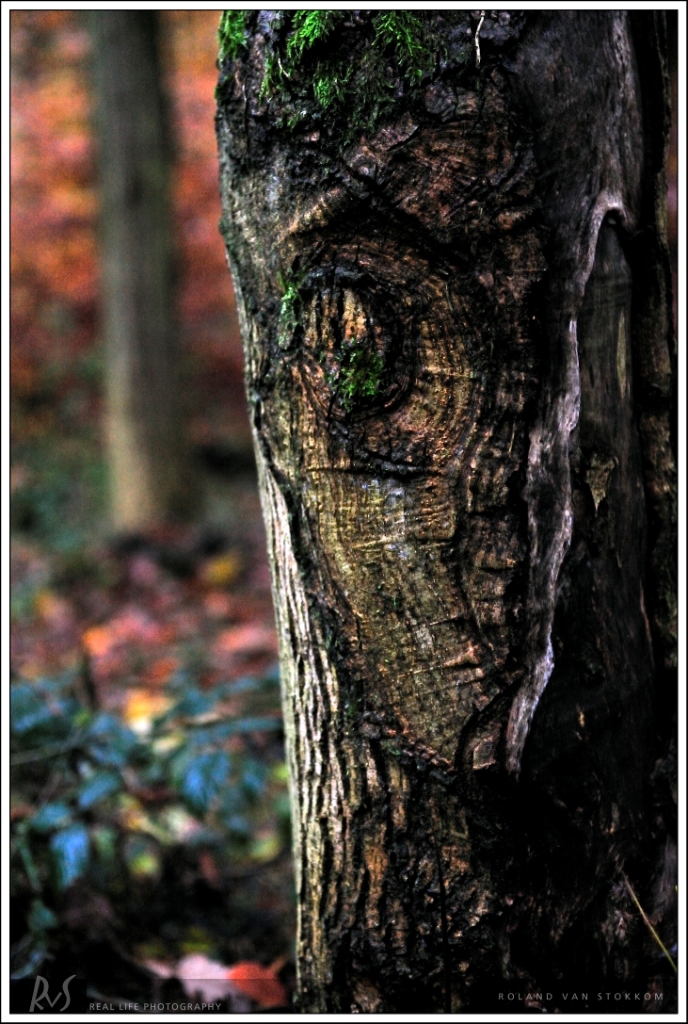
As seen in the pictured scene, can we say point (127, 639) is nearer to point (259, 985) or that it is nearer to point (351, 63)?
point (259, 985)

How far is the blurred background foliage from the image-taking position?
2.21 meters

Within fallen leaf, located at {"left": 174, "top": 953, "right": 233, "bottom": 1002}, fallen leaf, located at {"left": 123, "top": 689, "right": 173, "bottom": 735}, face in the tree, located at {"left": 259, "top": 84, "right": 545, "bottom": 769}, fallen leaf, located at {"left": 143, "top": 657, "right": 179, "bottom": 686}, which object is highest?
face in the tree, located at {"left": 259, "top": 84, "right": 545, "bottom": 769}

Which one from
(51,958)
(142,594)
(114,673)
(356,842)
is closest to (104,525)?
(142,594)

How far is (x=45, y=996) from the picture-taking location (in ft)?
6.15

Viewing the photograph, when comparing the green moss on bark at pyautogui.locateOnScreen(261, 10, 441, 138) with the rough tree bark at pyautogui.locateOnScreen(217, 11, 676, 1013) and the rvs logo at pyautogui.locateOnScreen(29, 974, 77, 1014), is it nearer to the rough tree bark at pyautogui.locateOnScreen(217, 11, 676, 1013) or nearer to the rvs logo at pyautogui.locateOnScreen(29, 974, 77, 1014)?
the rough tree bark at pyautogui.locateOnScreen(217, 11, 676, 1013)

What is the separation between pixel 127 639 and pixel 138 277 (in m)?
3.49

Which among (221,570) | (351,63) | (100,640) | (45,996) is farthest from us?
(221,570)

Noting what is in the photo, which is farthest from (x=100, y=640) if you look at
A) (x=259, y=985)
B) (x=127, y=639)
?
(x=259, y=985)

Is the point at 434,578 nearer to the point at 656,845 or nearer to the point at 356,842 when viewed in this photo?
the point at 356,842

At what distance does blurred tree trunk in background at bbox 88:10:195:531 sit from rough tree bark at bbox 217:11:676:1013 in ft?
20.4

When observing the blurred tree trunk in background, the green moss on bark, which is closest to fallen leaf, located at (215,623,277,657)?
the blurred tree trunk in background

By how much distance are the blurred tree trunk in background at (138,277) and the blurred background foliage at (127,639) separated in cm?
39

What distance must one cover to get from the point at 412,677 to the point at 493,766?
20 centimetres

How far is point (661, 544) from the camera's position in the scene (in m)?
1.54
